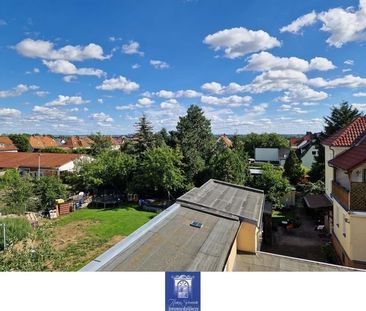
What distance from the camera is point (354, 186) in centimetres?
439

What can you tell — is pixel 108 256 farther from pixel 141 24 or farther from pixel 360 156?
pixel 360 156

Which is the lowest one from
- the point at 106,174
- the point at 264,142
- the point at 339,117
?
the point at 106,174

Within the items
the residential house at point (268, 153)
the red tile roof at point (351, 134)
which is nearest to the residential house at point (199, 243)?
the red tile roof at point (351, 134)

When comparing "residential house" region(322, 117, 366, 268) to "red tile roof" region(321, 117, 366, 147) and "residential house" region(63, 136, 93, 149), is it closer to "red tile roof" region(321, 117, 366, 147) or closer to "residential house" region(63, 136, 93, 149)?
"red tile roof" region(321, 117, 366, 147)

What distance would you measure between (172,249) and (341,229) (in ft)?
13.2

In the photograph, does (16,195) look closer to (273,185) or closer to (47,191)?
(47,191)

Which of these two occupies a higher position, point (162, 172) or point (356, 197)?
point (356, 197)

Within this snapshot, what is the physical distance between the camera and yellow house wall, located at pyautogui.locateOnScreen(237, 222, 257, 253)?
3.92 meters

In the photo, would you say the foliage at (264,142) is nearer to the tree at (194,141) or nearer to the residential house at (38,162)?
the tree at (194,141)

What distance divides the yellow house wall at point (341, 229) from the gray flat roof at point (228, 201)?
4.12ft

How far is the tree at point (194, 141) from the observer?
39.1ft

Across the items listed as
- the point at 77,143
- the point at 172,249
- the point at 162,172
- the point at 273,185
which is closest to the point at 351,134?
the point at 273,185

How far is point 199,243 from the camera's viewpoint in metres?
2.75
